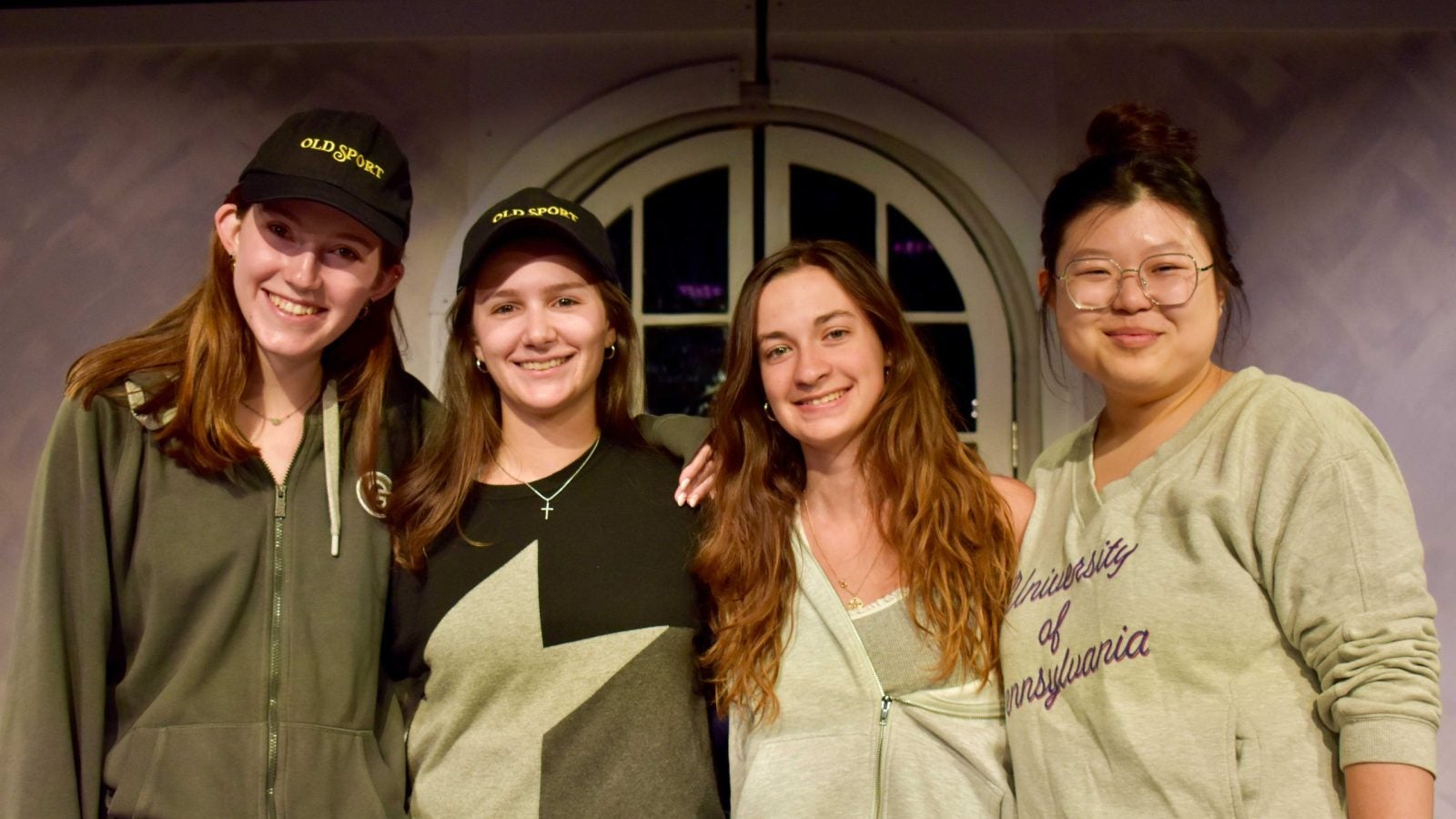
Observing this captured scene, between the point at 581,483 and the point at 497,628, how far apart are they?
32 cm

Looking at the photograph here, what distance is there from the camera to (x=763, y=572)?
1.94m

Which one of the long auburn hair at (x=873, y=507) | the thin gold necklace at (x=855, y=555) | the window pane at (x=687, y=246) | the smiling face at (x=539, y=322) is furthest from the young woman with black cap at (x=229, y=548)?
the window pane at (x=687, y=246)

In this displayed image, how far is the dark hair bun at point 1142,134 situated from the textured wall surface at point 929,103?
1.25 metres

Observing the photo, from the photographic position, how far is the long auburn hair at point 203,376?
1762 millimetres

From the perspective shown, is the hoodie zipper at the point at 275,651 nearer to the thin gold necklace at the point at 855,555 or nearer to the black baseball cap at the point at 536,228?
the black baseball cap at the point at 536,228

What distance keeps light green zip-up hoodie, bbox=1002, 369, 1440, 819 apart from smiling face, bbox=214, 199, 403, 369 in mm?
1321

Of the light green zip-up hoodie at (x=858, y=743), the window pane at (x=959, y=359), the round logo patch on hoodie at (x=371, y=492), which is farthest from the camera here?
the window pane at (x=959, y=359)

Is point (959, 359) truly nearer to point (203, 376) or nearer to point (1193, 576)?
point (1193, 576)

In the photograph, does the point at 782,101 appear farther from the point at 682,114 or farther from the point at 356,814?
the point at 356,814

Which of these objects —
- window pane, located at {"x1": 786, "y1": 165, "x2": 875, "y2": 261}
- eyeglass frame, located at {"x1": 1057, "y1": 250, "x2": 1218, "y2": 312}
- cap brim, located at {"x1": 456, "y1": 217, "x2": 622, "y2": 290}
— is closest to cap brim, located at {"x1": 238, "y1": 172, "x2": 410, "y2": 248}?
cap brim, located at {"x1": 456, "y1": 217, "x2": 622, "y2": 290}

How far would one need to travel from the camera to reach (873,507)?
2.03m

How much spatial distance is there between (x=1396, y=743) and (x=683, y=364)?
7.28 ft

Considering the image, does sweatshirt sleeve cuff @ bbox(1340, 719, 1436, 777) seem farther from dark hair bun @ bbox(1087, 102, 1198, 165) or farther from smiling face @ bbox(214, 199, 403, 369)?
smiling face @ bbox(214, 199, 403, 369)

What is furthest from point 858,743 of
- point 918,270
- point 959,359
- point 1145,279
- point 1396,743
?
point 918,270
